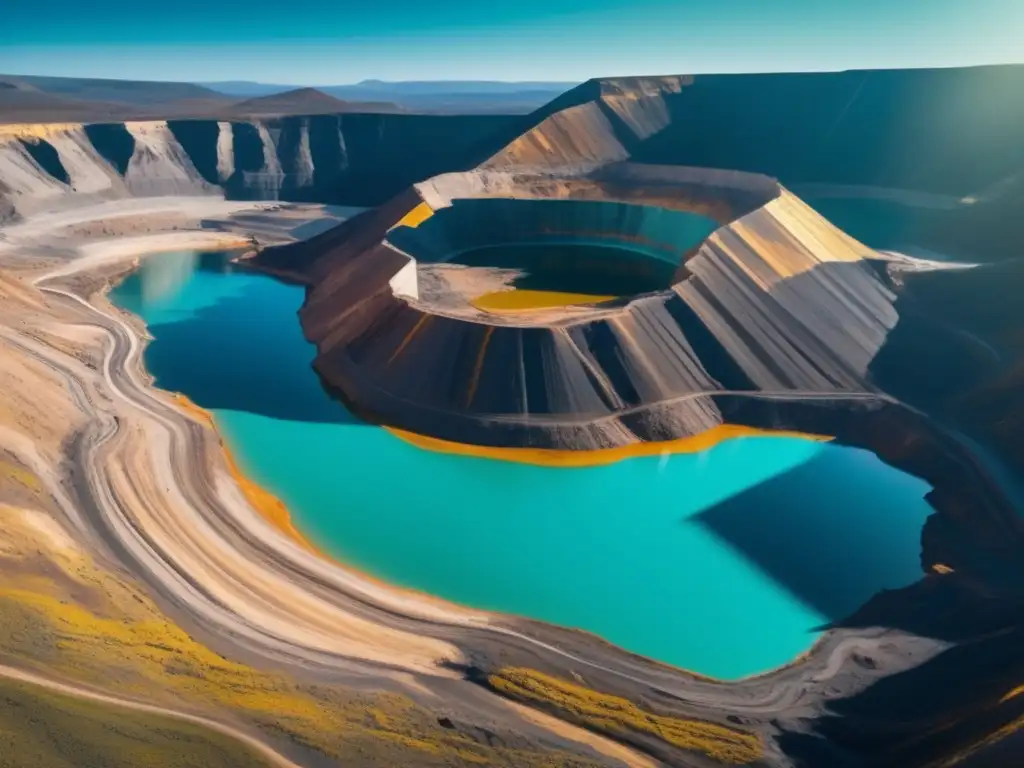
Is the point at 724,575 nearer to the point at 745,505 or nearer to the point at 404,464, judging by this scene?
the point at 745,505

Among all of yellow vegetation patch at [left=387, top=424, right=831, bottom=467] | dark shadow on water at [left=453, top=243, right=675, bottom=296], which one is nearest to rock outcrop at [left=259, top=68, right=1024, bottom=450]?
yellow vegetation patch at [left=387, top=424, right=831, bottom=467]

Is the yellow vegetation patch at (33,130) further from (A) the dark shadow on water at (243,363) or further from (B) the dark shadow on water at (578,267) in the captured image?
(B) the dark shadow on water at (578,267)

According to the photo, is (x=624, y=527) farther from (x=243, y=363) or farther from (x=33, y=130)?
(x=33, y=130)

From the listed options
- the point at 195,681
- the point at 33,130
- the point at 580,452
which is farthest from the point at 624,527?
the point at 33,130

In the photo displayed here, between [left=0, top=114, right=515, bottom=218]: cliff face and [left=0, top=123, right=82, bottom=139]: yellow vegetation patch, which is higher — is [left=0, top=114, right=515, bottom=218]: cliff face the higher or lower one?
the higher one

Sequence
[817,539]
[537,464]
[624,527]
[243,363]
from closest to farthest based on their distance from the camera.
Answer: [817,539], [624,527], [537,464], [243,363]

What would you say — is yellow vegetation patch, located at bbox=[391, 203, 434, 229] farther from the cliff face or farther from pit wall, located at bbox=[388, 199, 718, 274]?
the cliff face
